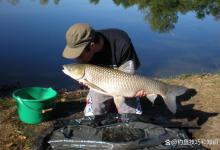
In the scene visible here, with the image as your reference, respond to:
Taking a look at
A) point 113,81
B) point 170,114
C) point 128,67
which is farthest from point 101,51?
point 170,114

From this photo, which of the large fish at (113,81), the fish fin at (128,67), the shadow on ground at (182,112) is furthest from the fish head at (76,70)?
the shadow on ground at (182,112)

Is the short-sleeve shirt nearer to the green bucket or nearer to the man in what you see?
the man

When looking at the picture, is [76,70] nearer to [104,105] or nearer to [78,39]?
[78,39]

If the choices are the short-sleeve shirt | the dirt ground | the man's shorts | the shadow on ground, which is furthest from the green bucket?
the shadow on ground

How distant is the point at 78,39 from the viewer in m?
3.18

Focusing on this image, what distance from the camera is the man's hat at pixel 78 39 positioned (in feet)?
10.4

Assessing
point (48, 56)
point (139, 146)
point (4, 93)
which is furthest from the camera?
point (48, 56)

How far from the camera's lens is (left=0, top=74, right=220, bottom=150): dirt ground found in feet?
11.8

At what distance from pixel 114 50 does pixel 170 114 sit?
97 centimetres

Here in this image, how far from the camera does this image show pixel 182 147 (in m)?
3.23

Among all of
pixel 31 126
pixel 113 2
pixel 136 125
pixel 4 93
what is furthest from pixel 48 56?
pixel 113 2

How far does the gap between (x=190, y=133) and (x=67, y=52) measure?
1.24 metres

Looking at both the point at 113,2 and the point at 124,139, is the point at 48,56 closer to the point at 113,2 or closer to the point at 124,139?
the point at 124,139

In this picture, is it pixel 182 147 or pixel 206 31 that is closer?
pixel 182 147
